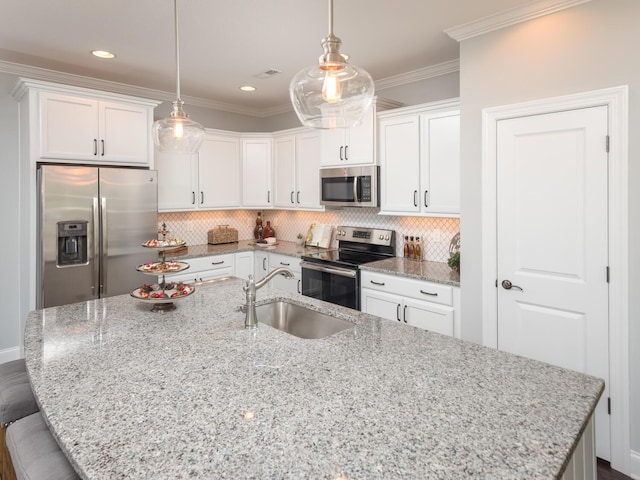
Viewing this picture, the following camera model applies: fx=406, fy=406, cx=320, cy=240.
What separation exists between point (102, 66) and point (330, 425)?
150 inches

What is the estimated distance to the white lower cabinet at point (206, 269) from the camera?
169 inches

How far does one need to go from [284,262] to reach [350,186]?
3.88 feet

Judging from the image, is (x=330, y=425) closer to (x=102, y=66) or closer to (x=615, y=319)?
(x=615, y=319)

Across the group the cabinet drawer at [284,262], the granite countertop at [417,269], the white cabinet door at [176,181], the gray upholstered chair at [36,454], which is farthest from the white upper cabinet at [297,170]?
the gray upholstered chair at [36,454]

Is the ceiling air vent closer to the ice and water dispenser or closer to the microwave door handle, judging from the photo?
the microwave door handle

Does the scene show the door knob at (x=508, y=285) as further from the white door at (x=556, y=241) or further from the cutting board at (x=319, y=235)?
the cutting board at (x=319, y=235)

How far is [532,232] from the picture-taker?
2578 mm

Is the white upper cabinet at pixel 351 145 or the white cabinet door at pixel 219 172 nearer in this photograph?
the white upper cabinet at pixel 351 145

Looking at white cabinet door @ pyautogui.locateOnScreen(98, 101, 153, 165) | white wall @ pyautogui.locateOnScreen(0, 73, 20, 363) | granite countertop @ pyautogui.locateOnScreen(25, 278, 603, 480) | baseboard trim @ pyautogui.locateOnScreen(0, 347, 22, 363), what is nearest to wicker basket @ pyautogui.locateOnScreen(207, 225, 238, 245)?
white cabinet door @ pyautogui.locateOnScreen(98, 101, 153, 165)

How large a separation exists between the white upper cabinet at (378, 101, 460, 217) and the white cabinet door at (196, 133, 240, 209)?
2.01m

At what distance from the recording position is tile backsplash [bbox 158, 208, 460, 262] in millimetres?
3785

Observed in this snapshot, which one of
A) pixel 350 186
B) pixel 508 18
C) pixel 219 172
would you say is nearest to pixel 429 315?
pixel 350 186

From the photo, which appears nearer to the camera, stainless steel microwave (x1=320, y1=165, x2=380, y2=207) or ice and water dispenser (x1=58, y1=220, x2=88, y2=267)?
ice and water dispenser (x1=58, y1=220, x2=88, y2=267)

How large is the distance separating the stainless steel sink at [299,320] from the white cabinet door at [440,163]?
164 cm
